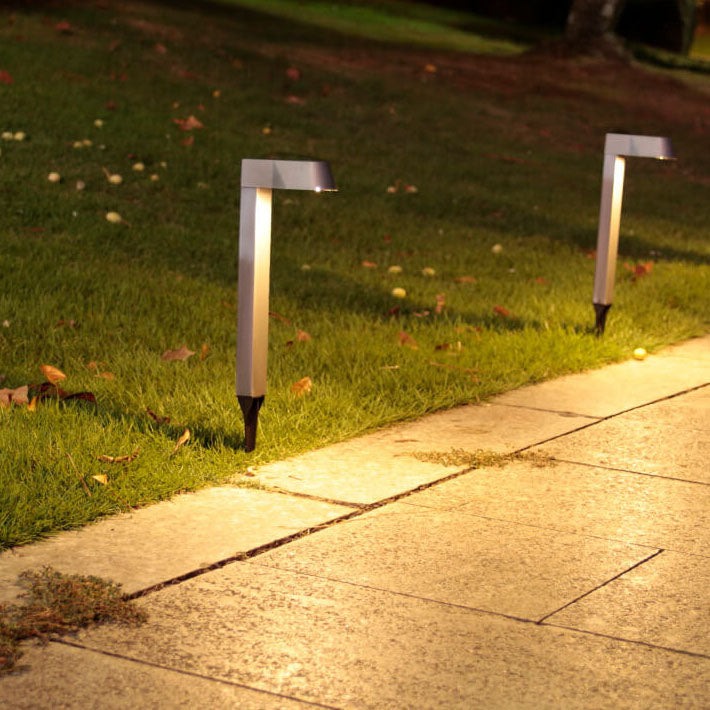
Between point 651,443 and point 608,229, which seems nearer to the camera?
point 651,443

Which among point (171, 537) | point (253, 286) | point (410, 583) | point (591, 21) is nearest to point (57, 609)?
point (171, 537)

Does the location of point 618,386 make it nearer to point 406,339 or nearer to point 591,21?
point 406,339

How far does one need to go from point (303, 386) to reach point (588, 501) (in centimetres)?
175

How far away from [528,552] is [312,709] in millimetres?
1296

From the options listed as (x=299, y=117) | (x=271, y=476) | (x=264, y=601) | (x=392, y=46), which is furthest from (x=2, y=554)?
(x=392, y=46)

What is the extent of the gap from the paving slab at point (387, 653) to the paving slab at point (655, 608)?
0.29ft

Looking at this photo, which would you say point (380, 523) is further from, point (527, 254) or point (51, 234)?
point (527, 254)

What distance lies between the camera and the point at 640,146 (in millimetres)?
6883

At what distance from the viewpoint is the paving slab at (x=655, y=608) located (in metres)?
3.40

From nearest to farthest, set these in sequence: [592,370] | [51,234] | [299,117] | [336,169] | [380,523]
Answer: [380,523] → [592,370] → [51,234] → [336,169] → [299,117]

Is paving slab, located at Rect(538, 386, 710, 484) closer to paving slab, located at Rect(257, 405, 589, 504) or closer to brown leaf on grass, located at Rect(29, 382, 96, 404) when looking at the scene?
paving slab, located at Rect(257, 405, 589, 504)

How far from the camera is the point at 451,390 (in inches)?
240

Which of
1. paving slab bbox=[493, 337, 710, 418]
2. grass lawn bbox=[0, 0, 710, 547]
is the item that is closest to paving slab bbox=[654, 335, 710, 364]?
paving slab bbox=[493, 337, 710, 418]

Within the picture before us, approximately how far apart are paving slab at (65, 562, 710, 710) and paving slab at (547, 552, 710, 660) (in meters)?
0.09
